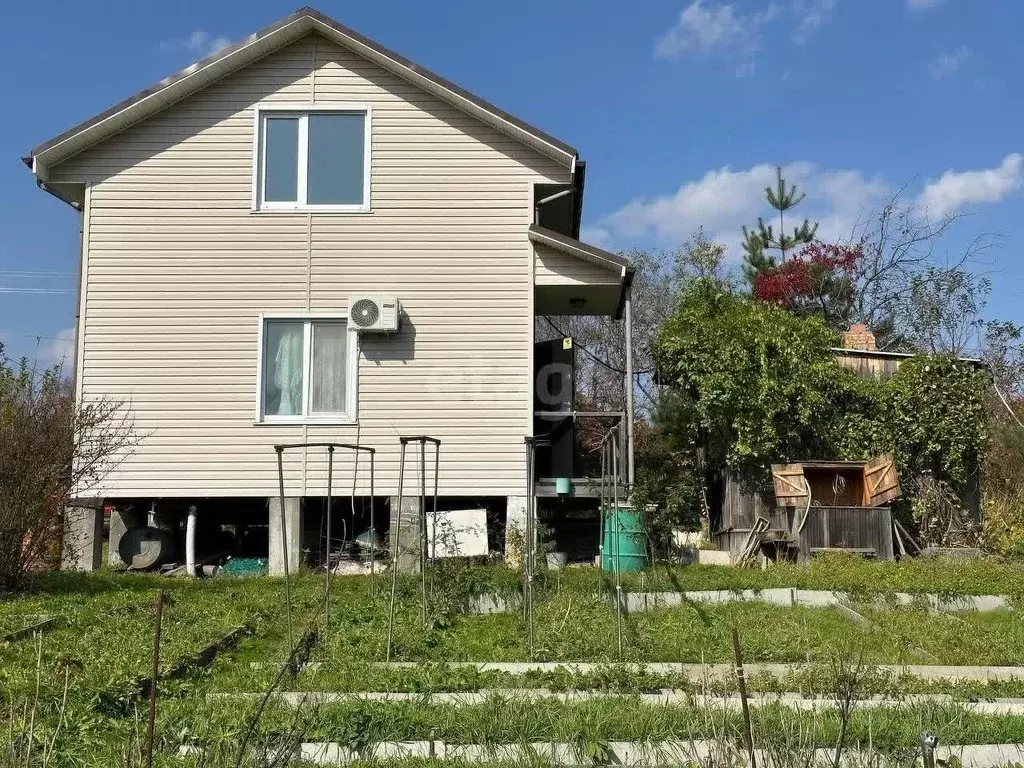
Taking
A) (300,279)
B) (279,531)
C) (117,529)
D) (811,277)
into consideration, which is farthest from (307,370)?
(811,277)

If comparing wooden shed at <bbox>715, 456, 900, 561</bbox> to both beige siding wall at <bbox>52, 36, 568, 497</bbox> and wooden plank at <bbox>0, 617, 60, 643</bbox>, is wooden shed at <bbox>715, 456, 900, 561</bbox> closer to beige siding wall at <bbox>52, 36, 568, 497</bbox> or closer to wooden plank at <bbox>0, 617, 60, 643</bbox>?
beige siding wall at <bbox>52, 36, 568, 497</bbox>

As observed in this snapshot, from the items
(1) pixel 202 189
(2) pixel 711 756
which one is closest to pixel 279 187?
(1) pixel 202 189

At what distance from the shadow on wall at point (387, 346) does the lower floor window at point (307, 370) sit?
0.18 metres

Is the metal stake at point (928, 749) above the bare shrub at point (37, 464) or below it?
below

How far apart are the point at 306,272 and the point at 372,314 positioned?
1.14 meters

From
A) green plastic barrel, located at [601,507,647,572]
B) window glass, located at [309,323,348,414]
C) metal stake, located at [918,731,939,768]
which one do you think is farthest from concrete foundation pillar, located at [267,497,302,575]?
metal stake, located at [918,731,939,768]

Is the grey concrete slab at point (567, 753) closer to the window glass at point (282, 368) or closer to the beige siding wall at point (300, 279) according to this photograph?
the beige siding wall at point (300, 279)

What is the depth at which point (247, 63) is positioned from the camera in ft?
42.7

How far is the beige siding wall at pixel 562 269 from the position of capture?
42.1 ft

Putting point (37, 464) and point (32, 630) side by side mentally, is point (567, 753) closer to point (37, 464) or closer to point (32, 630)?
point (32, 630)

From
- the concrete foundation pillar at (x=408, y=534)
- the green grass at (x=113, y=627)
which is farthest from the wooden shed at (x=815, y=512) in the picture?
the green grass at (x=113, y=627)

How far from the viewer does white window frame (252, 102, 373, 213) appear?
12.9 m

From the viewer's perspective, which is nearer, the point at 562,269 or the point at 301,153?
the point at 562,269

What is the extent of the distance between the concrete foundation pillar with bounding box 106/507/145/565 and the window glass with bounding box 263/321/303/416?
2.37 meters
